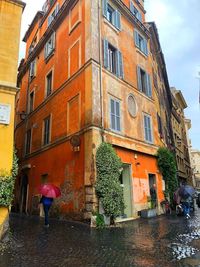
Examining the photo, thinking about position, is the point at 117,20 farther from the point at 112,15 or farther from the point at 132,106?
the point at 132,106

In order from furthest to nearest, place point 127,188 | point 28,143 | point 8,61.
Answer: point 28,143 < point 127,188 < point 8,61

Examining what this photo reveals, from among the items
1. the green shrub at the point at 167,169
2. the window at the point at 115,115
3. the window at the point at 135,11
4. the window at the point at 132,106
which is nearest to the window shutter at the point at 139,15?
the window at the point at 135,11

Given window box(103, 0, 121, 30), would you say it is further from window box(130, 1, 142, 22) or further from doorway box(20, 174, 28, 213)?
doorway box(20, 174, 28, 213)

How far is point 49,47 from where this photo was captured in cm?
1734

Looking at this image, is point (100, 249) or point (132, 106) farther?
point (132, 106)

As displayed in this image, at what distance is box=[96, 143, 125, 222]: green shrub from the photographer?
33.0ft

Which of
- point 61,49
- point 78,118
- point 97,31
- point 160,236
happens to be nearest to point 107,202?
point 160,236

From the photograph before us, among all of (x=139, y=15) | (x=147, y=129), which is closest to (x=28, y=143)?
(x=147, y=129)

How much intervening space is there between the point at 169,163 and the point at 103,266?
11929 mm

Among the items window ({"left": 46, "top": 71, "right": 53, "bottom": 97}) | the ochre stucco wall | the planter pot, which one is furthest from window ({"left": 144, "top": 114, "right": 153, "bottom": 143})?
the ochre stucco wall

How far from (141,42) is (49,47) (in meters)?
6.26

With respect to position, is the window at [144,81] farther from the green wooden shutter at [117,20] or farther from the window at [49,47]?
the window at [49,47]

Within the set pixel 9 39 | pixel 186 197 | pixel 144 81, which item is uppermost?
pixel 144 81

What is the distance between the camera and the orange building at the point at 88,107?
11.4m
